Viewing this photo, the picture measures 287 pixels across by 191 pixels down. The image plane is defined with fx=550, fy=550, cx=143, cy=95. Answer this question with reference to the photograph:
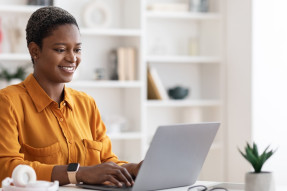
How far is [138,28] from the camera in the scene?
436 centimetres

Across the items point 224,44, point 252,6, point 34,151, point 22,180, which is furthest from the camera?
point 224,44

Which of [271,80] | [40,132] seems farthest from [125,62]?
[40,132]

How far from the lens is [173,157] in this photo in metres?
1.76

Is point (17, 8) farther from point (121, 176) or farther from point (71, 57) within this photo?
point (121, 176)

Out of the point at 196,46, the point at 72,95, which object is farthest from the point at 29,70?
the point at 72,95

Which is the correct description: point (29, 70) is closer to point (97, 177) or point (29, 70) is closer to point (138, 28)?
A: point (138, 28)

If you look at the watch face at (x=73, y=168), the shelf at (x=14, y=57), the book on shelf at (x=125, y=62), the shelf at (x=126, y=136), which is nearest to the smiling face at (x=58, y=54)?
the watch face at (x=73, y=168)

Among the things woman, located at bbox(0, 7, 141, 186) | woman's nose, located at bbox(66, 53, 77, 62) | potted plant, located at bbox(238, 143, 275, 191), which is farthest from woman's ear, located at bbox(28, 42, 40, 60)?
potted plant, located at bbox(238, 143, 275, 191)

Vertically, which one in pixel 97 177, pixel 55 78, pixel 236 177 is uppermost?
pixel 55 78

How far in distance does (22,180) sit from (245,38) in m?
3.10

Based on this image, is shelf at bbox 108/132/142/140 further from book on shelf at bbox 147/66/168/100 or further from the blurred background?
book on shelf at bbox 147/66/168/100

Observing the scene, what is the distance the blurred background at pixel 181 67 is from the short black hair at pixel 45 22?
6.53 ft

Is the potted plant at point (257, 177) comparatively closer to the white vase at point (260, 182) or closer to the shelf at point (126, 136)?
the white vase at point (260, 182)

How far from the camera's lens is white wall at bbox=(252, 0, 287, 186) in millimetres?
4309
